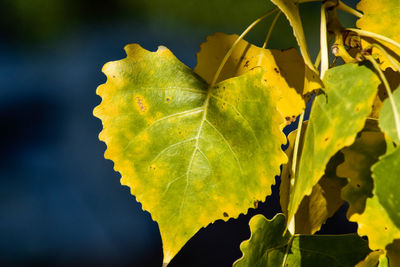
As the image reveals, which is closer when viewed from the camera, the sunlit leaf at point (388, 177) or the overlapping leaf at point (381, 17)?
the sunlit leaf at point (388, 177)

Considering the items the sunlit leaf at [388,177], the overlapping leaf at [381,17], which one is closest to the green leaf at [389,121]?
the sunlit leaf at [388,177]

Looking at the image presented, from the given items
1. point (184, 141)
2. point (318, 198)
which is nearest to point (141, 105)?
point (184, 141)

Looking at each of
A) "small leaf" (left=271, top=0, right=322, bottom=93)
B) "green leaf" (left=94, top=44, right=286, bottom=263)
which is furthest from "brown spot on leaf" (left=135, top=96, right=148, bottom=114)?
"small leaf" (left=271, top=0, right=322, bottom=93)

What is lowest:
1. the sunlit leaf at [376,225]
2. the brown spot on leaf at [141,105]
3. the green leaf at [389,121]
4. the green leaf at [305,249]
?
the green leaf at [305,249]

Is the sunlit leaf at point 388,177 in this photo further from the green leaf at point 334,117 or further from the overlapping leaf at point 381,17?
the overlapping leaf at point 381,17

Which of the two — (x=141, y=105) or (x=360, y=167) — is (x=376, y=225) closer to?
(x=360, y=167)

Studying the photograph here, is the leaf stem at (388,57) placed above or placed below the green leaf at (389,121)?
above

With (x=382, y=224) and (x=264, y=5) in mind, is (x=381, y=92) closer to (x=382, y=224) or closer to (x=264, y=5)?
(x=382, y=224)

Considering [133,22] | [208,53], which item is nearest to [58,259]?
[133,22]
